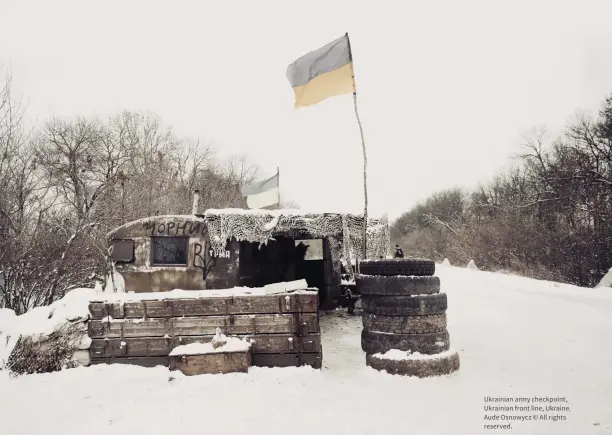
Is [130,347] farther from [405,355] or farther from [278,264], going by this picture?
[278,264]

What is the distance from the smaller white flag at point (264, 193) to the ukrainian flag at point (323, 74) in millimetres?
3738

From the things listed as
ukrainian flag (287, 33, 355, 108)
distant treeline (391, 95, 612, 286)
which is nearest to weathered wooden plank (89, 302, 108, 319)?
ukrainian flag (287, 33, 355, 108)

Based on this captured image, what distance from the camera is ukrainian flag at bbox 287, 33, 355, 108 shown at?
7.86 m

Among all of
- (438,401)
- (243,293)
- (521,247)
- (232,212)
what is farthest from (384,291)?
(521,247)

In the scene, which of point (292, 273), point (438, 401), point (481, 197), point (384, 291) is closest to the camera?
A: point (438, 401)

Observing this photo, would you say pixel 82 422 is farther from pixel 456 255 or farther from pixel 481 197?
pixel 481 197

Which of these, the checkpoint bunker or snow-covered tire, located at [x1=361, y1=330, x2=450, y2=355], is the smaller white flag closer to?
the checkpoint bunker

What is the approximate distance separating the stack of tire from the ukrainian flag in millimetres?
3875

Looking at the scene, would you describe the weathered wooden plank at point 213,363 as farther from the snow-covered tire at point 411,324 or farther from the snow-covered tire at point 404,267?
the snow-covered tire at point 404,267

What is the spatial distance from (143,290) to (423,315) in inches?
245

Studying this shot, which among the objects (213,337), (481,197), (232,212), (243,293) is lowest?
(213,337)

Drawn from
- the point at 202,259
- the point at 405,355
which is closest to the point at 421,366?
the point at 405,355

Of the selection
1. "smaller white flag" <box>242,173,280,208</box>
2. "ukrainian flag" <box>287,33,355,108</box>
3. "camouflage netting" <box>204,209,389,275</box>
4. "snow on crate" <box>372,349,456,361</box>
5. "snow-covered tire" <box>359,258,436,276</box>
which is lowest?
"snow on crate" <box>372,349,456,361</box>

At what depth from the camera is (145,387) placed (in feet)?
18.5
